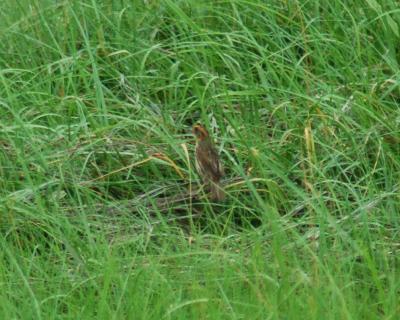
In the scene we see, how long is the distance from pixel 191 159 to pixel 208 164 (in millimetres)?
239

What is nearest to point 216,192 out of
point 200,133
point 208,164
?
point 208,164

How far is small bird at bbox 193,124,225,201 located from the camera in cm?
496

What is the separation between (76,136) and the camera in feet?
17.5

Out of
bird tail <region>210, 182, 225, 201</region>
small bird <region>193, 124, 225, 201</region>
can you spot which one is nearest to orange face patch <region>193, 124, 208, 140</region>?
small bird <region>193, 124, 225, 201</region>

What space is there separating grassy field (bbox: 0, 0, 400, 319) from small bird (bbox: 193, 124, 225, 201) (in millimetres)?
63

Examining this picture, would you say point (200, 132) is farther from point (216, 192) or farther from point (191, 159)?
point (216, 192)

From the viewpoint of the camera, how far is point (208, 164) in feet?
16.3

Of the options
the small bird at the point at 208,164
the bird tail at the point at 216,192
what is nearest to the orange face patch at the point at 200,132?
the small bird at the point at 208,164

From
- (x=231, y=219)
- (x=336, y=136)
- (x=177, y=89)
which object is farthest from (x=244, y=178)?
(x=177, y=89)

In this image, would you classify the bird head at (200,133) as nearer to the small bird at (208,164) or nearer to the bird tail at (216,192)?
the small bird at (208,164)

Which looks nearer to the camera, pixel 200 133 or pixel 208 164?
pixel 208 164

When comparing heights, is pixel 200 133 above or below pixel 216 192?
above

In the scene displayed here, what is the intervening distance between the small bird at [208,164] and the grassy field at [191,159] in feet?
0.21

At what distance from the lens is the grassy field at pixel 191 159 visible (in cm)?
414
